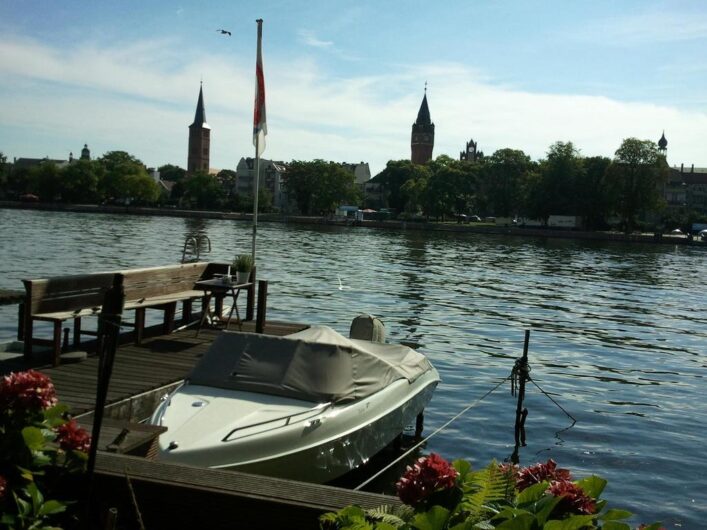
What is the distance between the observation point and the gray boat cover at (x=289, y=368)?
398 inches

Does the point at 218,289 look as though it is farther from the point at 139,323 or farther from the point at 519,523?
the point at 519,523

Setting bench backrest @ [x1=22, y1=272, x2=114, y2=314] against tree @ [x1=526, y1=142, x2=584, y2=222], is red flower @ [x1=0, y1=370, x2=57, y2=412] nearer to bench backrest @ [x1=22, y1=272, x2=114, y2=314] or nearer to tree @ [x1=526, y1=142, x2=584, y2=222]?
bench backrest @ [x1=22, y1=272, x2=114, y2=314]

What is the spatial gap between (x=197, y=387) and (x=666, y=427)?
32.6ft

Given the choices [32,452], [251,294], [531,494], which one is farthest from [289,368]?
[251,294]

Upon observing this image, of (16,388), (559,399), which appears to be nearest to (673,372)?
(559,399)

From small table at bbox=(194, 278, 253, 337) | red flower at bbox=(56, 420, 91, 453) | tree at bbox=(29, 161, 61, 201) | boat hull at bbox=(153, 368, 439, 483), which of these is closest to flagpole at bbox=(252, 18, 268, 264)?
small table at bbox=(194, 278, 253, 337)

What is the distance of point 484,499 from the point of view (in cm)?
401

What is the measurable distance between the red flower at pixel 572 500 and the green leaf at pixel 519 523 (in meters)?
Result: 0.40

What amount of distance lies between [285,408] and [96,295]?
232 inches

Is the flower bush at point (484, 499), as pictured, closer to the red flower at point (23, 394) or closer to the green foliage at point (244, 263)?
the red flower at point (23, 394)

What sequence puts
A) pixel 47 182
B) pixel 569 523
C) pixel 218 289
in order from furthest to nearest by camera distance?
pixel 47 182 → pixel 218 289 → pixel 569 523

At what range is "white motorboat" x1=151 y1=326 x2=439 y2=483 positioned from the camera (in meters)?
8.77

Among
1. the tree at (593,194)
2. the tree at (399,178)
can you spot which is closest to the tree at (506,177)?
the tree at (593,194)

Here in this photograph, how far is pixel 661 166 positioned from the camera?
418 ft
